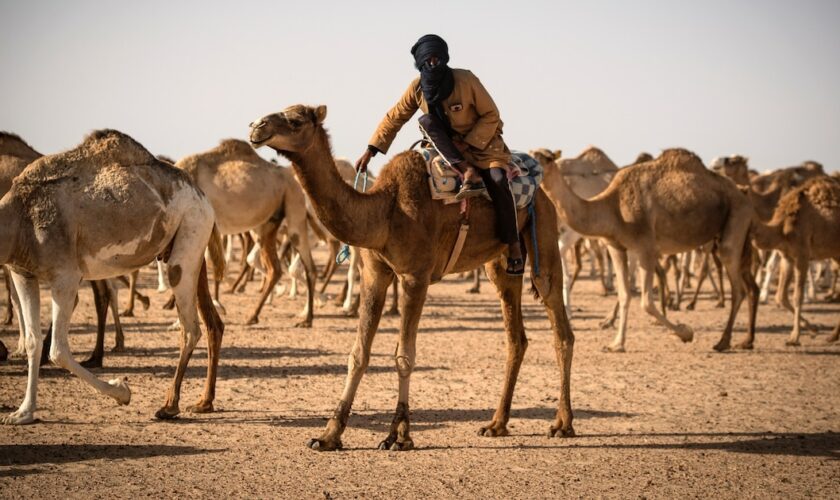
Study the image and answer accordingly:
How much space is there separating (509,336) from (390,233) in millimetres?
1581

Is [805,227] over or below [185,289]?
over

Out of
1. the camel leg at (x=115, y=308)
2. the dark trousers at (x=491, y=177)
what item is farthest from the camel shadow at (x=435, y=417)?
the camel leg at (x=115, y=308)

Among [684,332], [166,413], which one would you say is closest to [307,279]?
[684,332]

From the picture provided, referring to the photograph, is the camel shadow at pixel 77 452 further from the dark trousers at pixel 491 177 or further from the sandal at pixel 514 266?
the dark trousers at pixel 491 177

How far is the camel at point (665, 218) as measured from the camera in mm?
12375

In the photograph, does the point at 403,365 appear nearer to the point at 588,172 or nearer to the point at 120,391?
the point at 120,391

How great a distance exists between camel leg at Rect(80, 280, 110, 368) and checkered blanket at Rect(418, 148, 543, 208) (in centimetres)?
472

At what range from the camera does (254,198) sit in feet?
47.0

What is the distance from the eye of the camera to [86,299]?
1692 cm

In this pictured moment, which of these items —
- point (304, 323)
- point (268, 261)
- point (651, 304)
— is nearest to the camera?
point (651, 304)

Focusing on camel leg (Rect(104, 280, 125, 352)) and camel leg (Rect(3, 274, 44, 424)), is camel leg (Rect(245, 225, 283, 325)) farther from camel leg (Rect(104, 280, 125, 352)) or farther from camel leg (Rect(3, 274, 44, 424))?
camel leg (Rect(3, 274, 44, 424))

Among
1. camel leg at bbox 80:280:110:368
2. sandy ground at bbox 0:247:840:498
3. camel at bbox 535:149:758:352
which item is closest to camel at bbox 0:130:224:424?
sandy ground at bbox 0:247:840:498

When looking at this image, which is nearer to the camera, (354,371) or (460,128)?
(354,371)

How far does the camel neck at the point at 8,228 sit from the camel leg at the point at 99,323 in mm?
2749
